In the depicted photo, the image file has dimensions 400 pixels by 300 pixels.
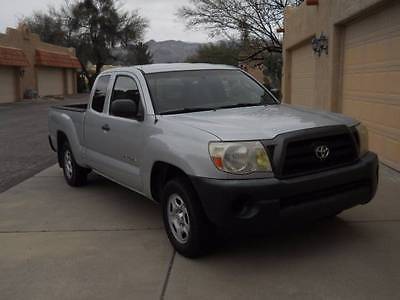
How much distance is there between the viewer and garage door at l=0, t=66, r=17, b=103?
33688 millimetres

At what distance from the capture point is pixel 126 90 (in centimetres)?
601

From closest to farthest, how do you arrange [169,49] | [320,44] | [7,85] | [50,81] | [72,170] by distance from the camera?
[72,170], [320,44], [7,85], [50,81], [169,49]

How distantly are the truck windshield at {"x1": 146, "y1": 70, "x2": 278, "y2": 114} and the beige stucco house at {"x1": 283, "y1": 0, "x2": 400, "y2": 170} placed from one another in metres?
3.09

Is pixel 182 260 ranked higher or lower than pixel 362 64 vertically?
lower

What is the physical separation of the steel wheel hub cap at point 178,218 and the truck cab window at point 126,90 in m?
1.29

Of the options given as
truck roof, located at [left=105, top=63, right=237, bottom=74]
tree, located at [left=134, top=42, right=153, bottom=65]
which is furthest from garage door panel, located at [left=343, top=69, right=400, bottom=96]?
tree, located at [left=134, top=42, right=153, bottom=65]

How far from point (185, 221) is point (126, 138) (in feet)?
4.76

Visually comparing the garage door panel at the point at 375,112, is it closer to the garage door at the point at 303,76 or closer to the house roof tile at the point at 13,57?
the garage door at the point at 303,76

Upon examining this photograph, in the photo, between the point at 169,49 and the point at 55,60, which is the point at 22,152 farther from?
the point at 169,49

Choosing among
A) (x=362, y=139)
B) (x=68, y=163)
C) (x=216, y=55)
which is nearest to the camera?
(x=362, y=139)

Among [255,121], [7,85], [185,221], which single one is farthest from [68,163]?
[7,85]

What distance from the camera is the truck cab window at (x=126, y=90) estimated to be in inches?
224

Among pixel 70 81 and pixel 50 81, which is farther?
pixel 70 81

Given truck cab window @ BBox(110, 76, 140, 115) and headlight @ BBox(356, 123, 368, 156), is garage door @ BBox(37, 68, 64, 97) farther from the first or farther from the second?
headlight @ BBox(356, 123, 368, 156)
